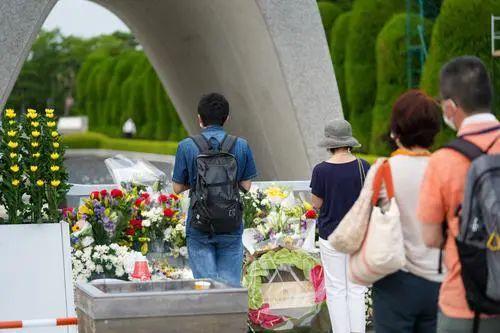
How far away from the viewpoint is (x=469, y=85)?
13.4 feet

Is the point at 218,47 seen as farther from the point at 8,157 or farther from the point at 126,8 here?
the point at 8,157

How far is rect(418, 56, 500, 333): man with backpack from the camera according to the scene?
3924 millimetres

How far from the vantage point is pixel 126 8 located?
15508mm

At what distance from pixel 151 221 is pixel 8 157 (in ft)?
5.03

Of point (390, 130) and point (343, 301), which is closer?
point (390, 130)

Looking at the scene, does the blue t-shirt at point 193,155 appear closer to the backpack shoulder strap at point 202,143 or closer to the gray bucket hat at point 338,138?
the backpack shoulder strap at point 202,143

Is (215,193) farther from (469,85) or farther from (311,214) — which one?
(469,85)

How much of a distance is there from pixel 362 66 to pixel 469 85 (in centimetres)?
2325

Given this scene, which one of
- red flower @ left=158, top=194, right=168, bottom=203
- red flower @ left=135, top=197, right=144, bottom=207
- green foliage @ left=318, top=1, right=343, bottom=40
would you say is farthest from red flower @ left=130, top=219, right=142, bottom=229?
green foliage @ left=318, top=1, right=343, bottom=40

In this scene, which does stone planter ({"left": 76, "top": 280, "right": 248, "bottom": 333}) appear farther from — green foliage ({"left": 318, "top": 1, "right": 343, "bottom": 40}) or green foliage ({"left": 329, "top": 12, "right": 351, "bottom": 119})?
green foliage ({"left": 318, "top": 1, "right": 343, "bottom": 40})

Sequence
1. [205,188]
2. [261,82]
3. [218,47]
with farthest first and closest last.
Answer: [218,47] < [261,82] < [205,188]

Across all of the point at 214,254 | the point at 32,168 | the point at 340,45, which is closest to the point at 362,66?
the point at 340,45

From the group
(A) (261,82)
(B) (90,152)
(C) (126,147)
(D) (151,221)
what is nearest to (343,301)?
(D) (151,221)

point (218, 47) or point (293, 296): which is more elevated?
point (218, 47)
